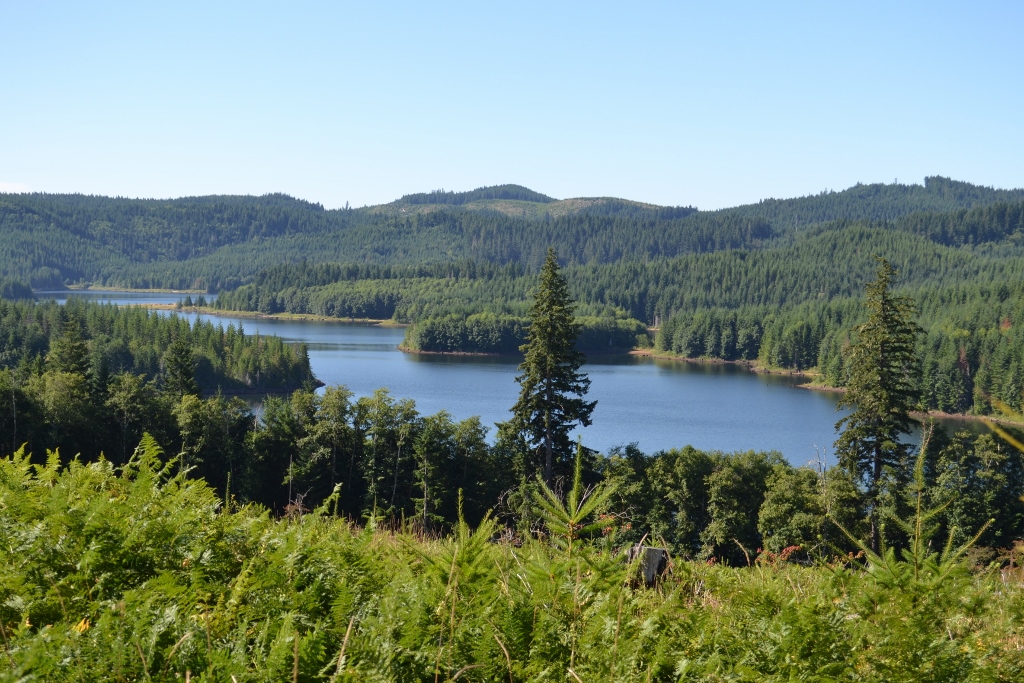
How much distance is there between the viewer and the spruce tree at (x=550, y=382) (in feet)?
117

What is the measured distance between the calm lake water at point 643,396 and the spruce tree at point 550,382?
1188 cm

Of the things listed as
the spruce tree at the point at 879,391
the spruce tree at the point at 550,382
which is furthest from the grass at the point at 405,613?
the spruce tree at the point at 550,382

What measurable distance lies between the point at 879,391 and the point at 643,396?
54.5 metres

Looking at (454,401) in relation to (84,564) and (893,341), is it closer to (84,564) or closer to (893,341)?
(893,341)

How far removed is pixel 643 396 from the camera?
84250 millimetres

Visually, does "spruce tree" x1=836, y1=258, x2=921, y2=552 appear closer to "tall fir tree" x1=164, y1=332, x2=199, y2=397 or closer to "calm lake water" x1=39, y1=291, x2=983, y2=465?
Result: "calm lake water" x1=39, y1=291, x2=983, y2=465

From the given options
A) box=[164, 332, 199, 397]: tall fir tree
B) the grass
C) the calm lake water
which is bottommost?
the calm lake water

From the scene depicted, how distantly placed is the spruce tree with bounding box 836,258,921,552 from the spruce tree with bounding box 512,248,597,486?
10.7 m

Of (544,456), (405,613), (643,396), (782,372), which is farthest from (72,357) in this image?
(782,372)

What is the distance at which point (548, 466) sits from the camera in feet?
117

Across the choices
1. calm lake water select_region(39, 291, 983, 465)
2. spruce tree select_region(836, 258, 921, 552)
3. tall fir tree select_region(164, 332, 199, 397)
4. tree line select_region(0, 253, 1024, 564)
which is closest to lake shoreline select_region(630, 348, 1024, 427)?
calm lake water select_region(39, 291, 983, 465)

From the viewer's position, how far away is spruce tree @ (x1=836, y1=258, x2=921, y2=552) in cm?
2992

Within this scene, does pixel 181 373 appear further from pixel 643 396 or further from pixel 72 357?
pixel 643 396

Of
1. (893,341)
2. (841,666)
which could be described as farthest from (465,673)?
(893,341)
